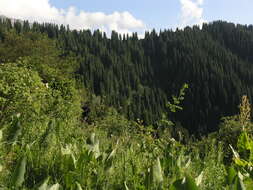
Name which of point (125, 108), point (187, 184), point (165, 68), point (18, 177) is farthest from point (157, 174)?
point (165, 68)

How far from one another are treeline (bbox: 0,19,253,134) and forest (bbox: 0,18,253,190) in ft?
1.73

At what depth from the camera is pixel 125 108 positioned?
4171 inches

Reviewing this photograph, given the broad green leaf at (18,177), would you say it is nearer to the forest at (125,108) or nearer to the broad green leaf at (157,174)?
the forest at (125,108)

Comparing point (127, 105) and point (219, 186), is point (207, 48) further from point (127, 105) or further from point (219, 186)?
point (219, 186)

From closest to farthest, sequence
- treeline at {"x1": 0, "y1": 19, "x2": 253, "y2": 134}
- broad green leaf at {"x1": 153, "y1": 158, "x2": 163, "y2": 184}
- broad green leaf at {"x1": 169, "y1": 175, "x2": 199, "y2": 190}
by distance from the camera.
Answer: broad green leaf at {"x1": 169, "y1": 175, "x2": 199, "y2": 190}
broad green leaf at {"x1": 153, "y1": 158, "x2": 163, "y2": 184}
treeline at {"x1": 0, "y1": 19, "x2": 253, "y2": 134}

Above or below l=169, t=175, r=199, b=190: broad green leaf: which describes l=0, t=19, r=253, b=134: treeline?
above

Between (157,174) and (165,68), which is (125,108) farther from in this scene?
(157,174)

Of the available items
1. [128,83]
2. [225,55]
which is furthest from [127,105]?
[225,55]

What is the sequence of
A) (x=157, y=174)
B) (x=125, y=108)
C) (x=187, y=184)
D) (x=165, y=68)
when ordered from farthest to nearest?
1. (x=165, y=68)
2. (x=125, y=108)
3. (x=157, y=174)
4. (x=187, y=184)

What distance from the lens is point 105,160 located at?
234cm

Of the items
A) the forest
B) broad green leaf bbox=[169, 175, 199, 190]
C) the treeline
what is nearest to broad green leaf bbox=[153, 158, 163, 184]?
the forest

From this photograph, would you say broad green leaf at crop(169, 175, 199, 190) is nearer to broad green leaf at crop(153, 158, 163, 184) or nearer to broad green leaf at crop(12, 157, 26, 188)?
broad green leaf at crop(153, 158, 163, 184)

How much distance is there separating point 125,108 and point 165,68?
58.9 metres

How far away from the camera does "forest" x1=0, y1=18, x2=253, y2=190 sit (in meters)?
2.25
